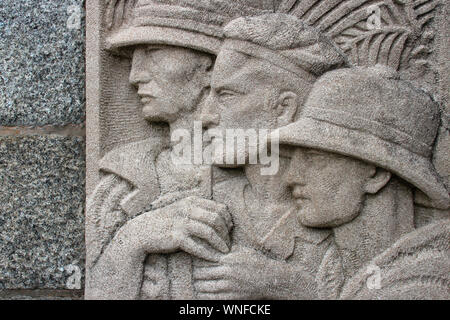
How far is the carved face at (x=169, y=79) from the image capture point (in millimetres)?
1842

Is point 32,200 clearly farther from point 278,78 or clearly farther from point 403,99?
point 403,99

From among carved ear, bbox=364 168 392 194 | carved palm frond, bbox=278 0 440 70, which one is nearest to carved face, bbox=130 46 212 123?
carved palm frond, bbox=278 0 440 70

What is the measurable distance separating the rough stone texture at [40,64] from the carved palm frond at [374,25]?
0.81m

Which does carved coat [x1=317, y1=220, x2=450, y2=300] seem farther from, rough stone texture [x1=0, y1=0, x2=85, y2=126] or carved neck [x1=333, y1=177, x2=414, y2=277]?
rough stone texture [x1=0, y1=0, x2=85, y2=126]

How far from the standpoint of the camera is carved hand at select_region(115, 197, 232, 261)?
5.83 feet

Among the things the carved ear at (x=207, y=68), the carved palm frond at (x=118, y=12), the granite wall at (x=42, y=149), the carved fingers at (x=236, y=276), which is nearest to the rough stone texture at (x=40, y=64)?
the granite wall at (x=42, y=149)

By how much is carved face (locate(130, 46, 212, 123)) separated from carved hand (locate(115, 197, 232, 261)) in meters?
0.31

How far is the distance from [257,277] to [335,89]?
0.61 meters

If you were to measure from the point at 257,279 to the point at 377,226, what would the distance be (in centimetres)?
40

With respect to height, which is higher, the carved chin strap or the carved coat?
the carved chin strap

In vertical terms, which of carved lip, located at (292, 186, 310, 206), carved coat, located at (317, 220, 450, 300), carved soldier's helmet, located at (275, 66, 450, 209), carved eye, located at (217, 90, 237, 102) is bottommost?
carved coat, located at (317, 220, 450, 300)

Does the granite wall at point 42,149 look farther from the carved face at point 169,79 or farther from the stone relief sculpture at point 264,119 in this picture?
the stone relief sculpture at point 264,119

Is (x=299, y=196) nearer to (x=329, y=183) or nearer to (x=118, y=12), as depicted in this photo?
(x=329, y=183)

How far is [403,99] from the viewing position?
67.7 inches
